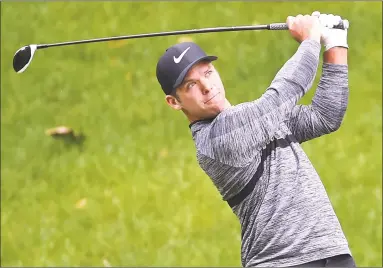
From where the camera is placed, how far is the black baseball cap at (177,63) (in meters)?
3.07

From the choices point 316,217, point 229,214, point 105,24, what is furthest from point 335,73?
point 105,24

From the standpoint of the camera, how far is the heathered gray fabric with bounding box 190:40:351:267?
2.91 m

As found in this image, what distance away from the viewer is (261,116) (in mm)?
2896

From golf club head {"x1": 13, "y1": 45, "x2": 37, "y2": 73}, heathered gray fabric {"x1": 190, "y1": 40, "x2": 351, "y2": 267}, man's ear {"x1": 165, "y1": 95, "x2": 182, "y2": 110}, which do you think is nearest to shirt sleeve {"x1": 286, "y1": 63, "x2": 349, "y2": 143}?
heathered gray fabric {"x1": 190, "y1": 40, "x2": 351, "y2": 267}

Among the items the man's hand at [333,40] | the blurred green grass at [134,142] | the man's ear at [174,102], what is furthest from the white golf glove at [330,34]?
the blurred green grass at [134,142]

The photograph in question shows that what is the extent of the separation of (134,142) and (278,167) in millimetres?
4161

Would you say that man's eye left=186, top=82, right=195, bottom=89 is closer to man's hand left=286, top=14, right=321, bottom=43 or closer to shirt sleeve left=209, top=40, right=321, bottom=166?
shirt sleeve left=209, top=40, right=321, bottom=166

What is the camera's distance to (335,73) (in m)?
3.10

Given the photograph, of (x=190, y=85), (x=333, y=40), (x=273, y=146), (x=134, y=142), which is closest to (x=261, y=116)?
(x=273, y=146)

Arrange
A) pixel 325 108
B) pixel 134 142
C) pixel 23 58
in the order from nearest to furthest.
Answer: pixel 325 108 → pixel 23 58 → pixel 134 142

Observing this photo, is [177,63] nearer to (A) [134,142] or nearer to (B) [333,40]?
(B) [333,40]

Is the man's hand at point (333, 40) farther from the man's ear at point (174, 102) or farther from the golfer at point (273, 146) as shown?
the man's ear at point (174, 102)

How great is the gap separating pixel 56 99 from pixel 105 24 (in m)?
1.02

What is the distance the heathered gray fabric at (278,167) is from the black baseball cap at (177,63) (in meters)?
0.20
